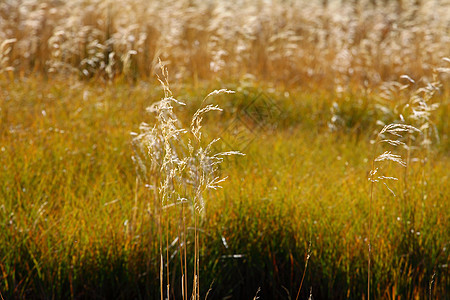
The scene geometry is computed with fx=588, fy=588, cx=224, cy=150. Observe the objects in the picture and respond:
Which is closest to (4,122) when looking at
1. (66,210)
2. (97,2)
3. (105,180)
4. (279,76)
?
(105,180)

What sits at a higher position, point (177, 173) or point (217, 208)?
point (177, 173)

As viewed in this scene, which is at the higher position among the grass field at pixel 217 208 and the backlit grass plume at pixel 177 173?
the backlit grass plume at pixel 177 173

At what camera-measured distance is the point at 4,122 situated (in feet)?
12.6

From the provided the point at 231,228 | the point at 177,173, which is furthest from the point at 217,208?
the point at 177,173

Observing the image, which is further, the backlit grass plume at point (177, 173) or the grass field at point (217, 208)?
the grass field at point (217, 208)

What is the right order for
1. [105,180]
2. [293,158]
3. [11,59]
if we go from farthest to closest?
[11,59] → [293,158] → [105,180]

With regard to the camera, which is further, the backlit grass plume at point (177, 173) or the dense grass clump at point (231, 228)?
the dense grass clump at point (231, 228)

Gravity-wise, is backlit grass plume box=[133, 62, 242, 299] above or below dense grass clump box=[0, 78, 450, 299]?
above

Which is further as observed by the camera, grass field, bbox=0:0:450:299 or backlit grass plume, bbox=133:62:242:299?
grass field, bbox=0:0:450:299

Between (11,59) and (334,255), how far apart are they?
4.47 m

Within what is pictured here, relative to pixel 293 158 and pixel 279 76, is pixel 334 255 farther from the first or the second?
pixel 279 76

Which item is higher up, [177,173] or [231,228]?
[177,173]

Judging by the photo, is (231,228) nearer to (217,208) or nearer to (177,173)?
(217,208)

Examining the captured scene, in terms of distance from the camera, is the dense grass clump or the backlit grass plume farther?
the dense grass clump
